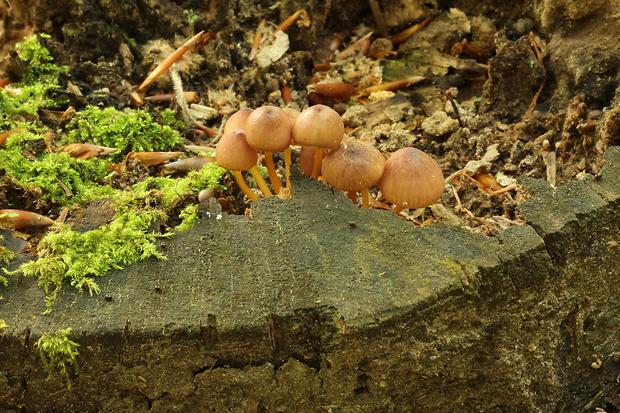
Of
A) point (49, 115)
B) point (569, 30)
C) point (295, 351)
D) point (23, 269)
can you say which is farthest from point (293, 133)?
point (569, 30)

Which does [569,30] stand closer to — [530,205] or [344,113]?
[344,113]

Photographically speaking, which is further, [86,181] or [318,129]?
[86,181]

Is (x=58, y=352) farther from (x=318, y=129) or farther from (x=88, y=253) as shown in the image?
(x=318, y=129)

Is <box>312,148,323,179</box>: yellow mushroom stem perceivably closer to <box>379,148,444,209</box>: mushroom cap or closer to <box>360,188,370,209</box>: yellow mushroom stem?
<box>360,188,370,209</box>: yellow mushroom stem

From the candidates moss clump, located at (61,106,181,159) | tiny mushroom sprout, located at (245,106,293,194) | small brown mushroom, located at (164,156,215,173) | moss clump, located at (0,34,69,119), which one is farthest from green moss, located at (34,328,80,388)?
moss clump, located at (0,34,69,119)

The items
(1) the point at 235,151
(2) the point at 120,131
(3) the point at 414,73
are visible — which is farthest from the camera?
(3) the point at 414,73

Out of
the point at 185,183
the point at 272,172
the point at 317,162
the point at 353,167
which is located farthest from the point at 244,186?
the point at 353,167
